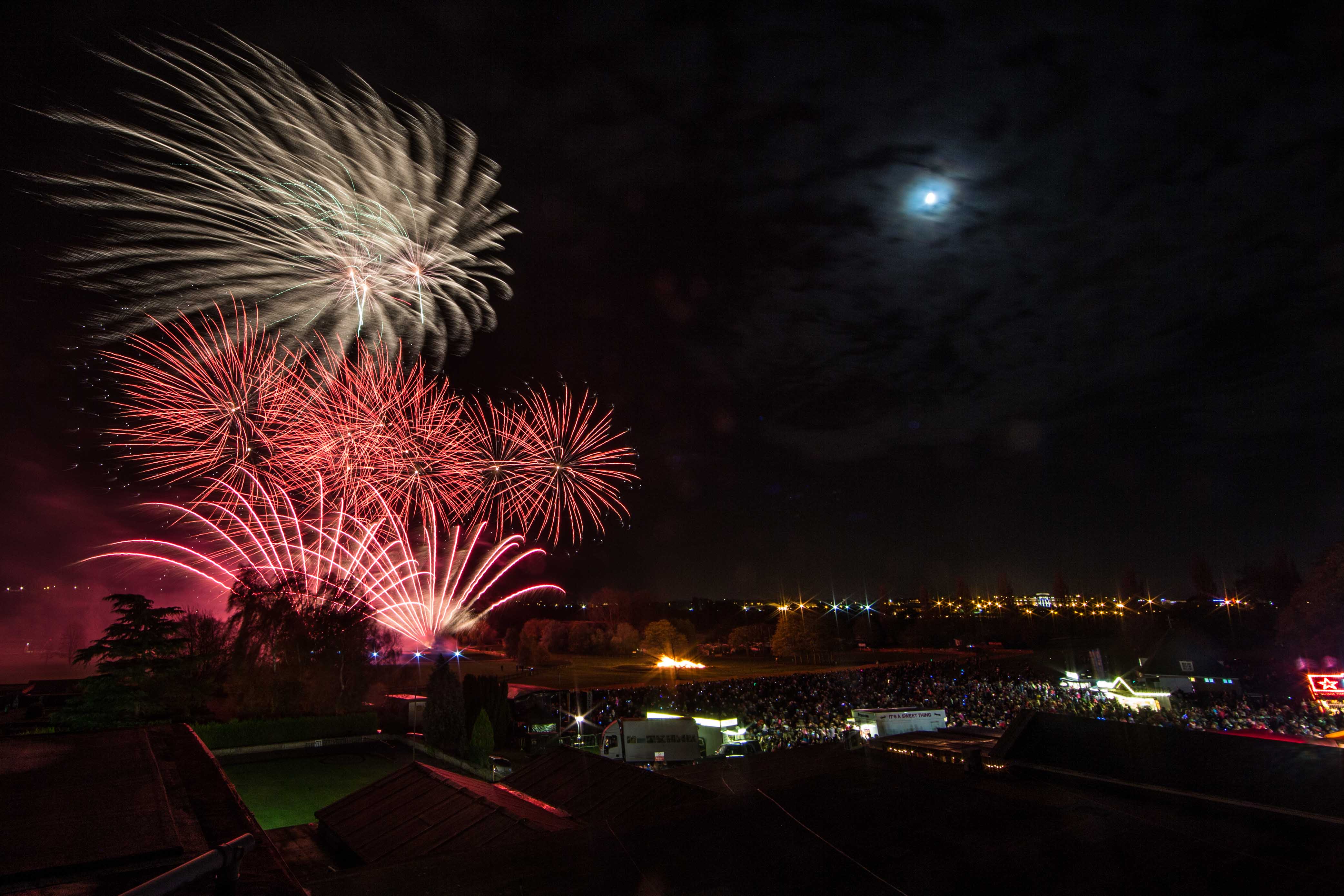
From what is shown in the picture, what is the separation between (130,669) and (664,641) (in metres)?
55.7

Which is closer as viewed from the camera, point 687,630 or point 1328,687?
point 1328,687

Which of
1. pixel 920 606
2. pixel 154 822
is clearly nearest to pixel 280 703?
pixel 154 822

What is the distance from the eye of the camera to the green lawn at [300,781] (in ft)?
59.1

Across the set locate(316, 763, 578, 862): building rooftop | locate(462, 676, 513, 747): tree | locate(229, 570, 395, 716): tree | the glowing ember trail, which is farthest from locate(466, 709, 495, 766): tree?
the glowing ember trail

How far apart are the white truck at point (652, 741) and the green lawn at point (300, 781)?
792 cm

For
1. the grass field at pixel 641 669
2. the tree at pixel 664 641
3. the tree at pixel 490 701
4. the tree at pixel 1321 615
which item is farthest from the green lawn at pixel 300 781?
the tree at pixel 664 641

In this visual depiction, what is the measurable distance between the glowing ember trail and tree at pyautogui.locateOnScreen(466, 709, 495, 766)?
3547cm

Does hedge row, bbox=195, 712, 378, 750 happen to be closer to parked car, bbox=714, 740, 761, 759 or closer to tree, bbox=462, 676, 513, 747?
tree, bbox=462, 676, 513, 747

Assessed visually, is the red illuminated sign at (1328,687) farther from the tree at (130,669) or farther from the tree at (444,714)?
the tree at (130,669)

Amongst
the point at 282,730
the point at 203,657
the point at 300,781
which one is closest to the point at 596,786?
the point at 300,781

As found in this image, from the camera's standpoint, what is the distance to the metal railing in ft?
6.35

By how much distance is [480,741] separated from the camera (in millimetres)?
24359

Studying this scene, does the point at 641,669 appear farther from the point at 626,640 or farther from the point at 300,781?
the point at 300,781

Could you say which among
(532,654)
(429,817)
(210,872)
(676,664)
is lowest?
(676,664)
